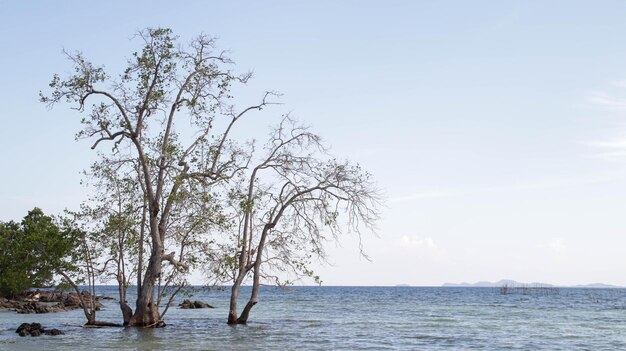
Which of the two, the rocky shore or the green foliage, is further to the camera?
the rocky shore

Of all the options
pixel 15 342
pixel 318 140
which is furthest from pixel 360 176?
pixel 15 342

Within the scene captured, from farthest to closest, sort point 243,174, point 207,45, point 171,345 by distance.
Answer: point 243,174 → point 207,45 → point 171,345

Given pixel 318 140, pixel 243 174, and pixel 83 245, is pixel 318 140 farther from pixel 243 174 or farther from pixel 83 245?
pixel 83 245

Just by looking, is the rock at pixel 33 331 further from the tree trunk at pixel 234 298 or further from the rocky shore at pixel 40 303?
the rocky shore at pixel 40 303

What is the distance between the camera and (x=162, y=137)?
1347 inches

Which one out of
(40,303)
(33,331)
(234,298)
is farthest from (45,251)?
(40,303)

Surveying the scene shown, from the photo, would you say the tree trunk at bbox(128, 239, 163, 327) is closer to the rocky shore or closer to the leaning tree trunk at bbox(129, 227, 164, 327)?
the leaning tree trunk at bbox(129, 227, 164, 327)

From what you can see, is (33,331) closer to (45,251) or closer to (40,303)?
(45,251)

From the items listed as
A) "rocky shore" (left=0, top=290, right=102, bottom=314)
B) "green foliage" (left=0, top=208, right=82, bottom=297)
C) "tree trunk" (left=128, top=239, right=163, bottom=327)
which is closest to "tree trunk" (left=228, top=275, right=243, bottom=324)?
"tree trunk" (left=128, top=239, right=163, bottom=327)

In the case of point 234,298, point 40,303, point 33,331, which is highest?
point 234,298

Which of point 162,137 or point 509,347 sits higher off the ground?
point 162,137

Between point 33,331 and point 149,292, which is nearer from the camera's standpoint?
point 33,331

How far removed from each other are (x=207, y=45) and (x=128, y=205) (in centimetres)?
902

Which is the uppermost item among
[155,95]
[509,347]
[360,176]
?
[155,95]
